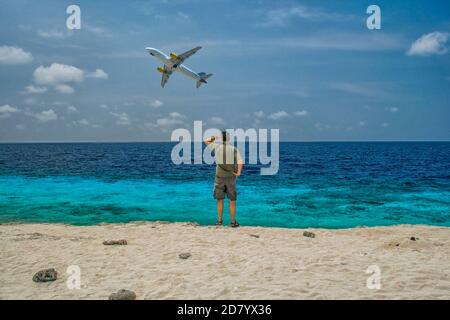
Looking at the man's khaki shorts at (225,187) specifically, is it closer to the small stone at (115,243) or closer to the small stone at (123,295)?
the small stone at (115,243)

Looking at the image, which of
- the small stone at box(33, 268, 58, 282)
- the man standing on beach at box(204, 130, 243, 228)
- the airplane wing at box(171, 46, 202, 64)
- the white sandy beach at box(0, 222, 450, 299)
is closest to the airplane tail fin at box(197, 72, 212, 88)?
the airplane wing at box(171, 46, 202, 64)

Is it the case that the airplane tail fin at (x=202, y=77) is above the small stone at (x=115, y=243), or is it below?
above

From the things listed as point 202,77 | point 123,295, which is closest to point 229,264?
point 123,295

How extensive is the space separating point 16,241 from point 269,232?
7.29 m

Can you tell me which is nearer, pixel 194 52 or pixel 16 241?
pixel 16 241

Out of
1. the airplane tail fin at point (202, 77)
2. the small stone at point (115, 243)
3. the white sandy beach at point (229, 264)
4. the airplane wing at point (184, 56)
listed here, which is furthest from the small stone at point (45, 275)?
the airplane tail fin at point (202, 77)

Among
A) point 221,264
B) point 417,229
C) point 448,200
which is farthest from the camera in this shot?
point 448,200

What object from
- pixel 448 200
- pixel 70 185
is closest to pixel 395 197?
pixel 448 200

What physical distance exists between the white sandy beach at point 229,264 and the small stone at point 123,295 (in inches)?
6.5

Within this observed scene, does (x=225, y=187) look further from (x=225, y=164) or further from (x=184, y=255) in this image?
(x=184, y=255)

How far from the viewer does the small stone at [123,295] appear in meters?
5.28

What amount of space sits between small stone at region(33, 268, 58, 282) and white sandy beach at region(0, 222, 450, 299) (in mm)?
103

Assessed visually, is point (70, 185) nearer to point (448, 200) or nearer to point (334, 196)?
point (334, 196)

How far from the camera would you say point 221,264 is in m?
7.02
